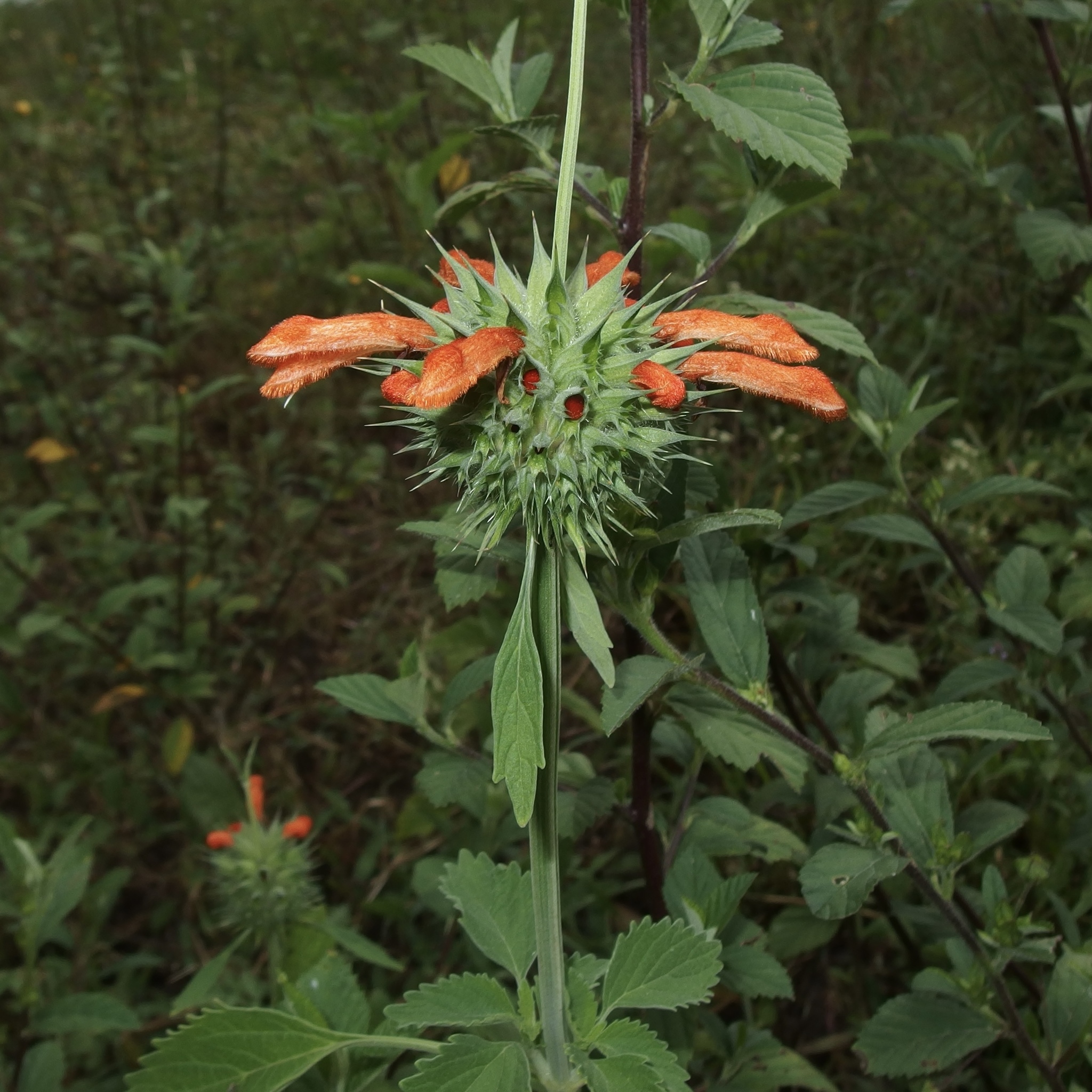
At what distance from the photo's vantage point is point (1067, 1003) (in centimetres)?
144

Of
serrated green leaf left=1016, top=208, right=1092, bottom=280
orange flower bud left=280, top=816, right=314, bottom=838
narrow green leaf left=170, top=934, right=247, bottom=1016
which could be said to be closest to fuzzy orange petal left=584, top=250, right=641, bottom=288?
serrated green leaf left=1016, top=208, right=1092, bottom=280

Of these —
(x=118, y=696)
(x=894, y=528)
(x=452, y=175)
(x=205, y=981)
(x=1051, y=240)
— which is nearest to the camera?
(x=894, y=528)

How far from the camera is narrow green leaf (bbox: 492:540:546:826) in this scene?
34.6 inches

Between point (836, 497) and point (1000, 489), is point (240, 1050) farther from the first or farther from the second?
point (1000, 489)

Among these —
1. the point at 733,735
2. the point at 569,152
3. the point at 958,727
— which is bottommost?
the point at 733,735

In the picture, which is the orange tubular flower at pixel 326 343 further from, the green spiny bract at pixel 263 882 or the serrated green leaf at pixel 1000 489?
the green spiny bract at pixel 263 882

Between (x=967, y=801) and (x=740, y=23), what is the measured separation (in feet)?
6.29

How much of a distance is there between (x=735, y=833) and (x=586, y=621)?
Result: 782 mm

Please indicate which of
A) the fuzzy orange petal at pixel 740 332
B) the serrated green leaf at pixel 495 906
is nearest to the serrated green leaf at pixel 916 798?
the serrated green leaf at pixel 495 906

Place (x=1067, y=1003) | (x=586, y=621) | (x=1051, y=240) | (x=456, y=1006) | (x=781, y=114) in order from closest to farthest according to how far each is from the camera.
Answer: (x=586, y=621)
(x=456, y=1006)
(x=781, y=114)
(x=1067, y=1003)
(x=1051, y=240)

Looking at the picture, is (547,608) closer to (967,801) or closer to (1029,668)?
(1029,668)

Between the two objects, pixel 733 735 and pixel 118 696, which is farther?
pixel 118 696

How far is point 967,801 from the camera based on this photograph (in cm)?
238

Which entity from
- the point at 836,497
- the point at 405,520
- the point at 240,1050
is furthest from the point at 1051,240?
the point at 405,520
